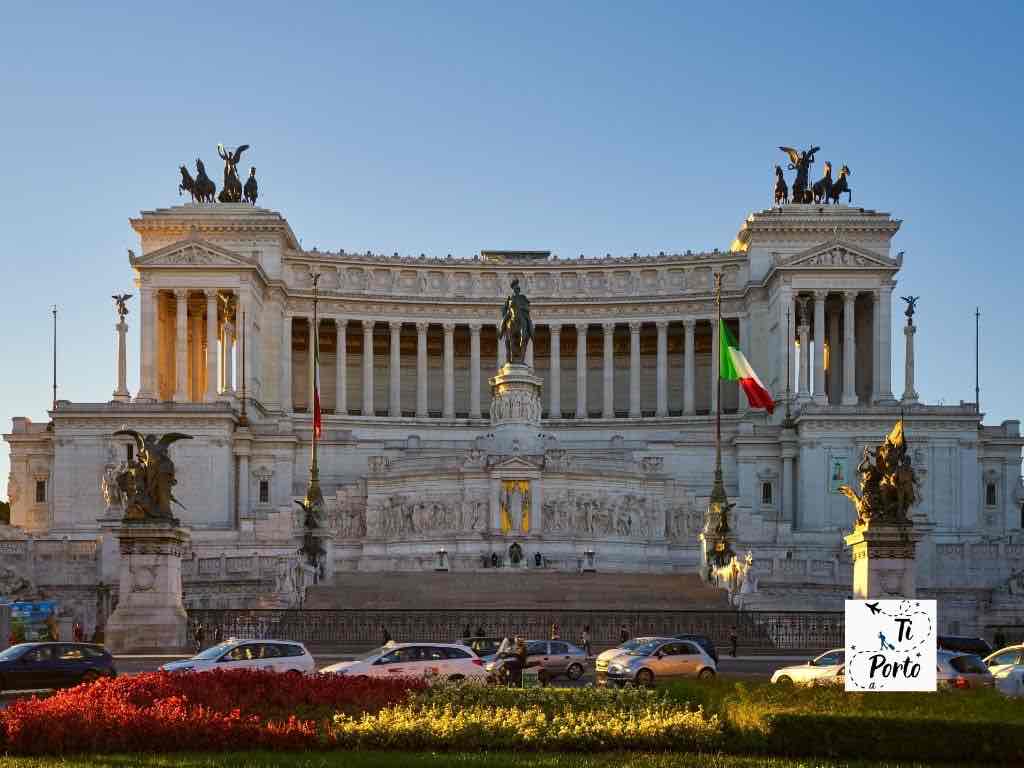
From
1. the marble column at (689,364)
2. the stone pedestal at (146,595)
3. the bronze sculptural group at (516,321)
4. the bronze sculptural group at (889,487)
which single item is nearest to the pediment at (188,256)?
the bronze sculptural group at (516,321)

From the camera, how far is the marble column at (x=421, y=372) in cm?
11519

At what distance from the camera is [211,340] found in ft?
352

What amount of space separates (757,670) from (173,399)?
69657 millimetres

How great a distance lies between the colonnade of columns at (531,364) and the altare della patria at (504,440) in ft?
1.08

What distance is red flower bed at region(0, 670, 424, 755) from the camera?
77.3ft

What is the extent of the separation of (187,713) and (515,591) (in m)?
42.1

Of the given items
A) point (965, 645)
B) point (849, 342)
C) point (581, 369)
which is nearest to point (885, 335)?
point (849, 342)

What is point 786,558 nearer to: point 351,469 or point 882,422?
point 882,422

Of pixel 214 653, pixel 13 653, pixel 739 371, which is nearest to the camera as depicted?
pixel 214 653

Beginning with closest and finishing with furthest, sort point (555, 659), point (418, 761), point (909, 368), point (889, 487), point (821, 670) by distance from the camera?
1. point (418, 761)
2. point (821, 670)
3. point (555, 659)
4. point (889, 487)
5. point (909, 368)

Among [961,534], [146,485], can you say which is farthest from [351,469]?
[146,485]

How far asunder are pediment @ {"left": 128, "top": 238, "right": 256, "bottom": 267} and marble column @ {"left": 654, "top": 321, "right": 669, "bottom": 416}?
29755 mm

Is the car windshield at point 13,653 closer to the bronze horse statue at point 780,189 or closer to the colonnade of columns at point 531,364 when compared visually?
the colonnade of columns at point 531,364

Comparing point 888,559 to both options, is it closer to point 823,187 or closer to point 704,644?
point 704,644
